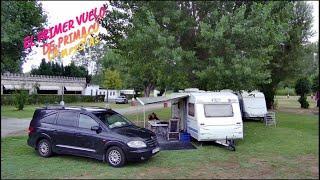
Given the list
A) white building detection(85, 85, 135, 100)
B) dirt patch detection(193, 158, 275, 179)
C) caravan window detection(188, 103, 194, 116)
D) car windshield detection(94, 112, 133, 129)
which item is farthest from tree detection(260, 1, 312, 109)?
white building detection(85, 85, 135, 100)

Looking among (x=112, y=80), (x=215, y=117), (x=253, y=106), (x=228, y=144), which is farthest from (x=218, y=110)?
(x=112, y=80)

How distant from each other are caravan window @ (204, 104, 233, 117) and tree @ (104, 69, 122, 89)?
5124cm

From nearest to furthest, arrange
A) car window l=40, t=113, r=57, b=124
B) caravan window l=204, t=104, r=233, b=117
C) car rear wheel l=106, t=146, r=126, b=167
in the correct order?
1. car rear wheel l=106, t=146, r=126, b=167
2. car window l=40, t=113, r=57, b=124
3. caravan window l=204, t=104, r=233, b=117

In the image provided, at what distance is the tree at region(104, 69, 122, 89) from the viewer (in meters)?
66.8

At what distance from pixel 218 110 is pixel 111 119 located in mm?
5036

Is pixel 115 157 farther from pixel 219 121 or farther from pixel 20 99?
pixel 20 99

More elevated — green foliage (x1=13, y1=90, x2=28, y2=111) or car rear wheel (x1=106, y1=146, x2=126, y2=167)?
green foliage (x1=13, y1=90, x2=28, y2=111)

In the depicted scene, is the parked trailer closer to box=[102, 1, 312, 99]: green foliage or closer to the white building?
box=[102, 1, 312, 99]: green foliage

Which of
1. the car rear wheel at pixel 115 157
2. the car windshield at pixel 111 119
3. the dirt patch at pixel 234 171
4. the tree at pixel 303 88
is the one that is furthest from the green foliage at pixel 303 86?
the car rear wheel at pixel 115 157

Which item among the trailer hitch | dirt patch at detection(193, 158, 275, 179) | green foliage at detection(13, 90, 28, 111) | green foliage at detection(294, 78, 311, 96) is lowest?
dirt patch at detection(193, 158, 275, 179)

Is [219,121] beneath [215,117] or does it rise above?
beneath

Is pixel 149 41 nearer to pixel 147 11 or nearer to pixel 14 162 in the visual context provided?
pixel 147 11

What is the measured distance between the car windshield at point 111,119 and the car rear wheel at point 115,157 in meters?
0.84

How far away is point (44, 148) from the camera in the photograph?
527 inches
